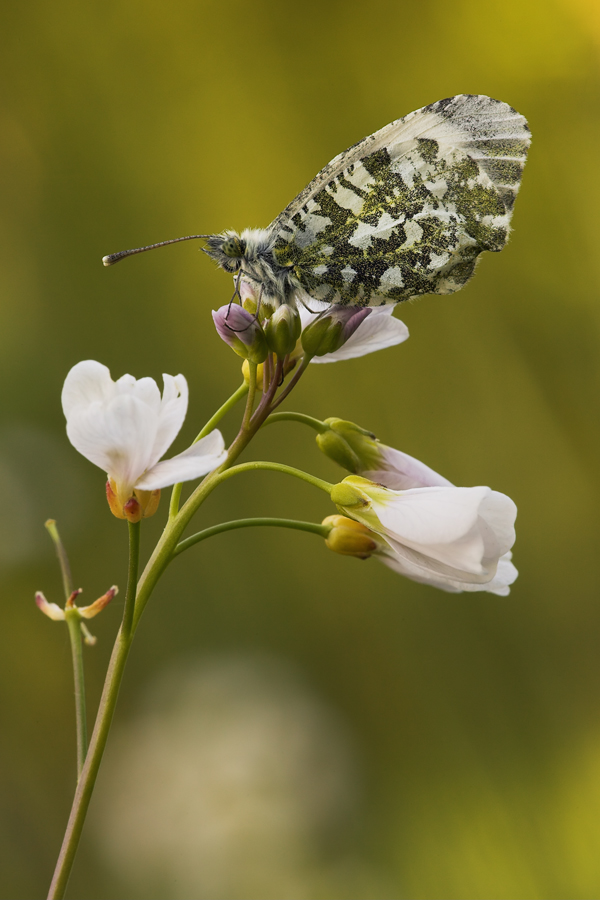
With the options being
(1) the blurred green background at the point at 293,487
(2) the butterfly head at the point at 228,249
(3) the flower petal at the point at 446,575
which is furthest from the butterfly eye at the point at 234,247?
(1) the blurred green background at the point at 293,487

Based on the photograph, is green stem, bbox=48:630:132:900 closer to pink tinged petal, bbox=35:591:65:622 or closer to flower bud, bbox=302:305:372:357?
pink tinged petal, bbox=35:591:65:622

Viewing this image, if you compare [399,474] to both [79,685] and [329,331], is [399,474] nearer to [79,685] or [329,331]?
Result: [329,331]

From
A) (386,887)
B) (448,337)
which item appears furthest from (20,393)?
(386,887)

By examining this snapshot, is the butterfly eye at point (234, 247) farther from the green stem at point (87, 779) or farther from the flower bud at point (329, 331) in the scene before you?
the green stem at point (87, 779)

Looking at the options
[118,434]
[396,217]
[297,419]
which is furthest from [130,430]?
[396,217]

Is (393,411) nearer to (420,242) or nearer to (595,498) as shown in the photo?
(595,498)
